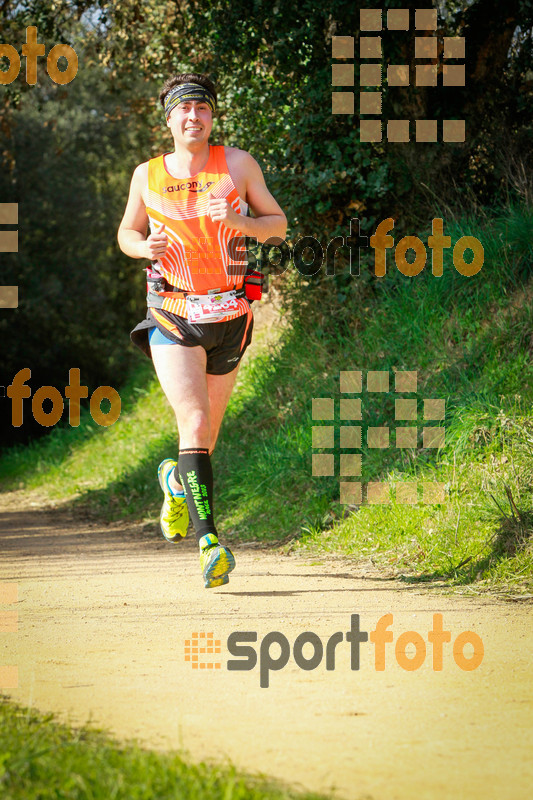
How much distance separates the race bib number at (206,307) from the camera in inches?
191

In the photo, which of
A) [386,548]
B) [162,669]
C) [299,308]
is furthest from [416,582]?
[299,308]

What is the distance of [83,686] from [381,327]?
5.44m

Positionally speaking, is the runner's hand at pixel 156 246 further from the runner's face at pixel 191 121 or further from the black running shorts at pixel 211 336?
the runner's face at pixel 191 121

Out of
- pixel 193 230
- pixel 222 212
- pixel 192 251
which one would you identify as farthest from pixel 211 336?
pixel 222 212

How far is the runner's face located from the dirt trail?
7.46ft

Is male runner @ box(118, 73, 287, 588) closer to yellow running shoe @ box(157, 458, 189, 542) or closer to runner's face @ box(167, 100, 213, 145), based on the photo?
runner's face @ box(167, 100, 213, 145)

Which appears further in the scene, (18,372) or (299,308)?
(18,372)

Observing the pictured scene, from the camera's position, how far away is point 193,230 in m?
4.84

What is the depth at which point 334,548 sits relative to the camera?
6246 mm

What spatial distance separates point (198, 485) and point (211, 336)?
0.76m

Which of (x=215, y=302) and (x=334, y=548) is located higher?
(x=215, y=302)

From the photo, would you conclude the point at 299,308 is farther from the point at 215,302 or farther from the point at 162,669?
the point at 162,669

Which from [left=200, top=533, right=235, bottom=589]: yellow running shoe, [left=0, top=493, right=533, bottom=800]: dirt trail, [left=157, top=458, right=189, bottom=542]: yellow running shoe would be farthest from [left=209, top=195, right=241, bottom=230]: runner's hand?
[left=0, top=493, right=533, bottom=800]: dirt trail

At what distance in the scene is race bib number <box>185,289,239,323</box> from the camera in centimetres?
486
